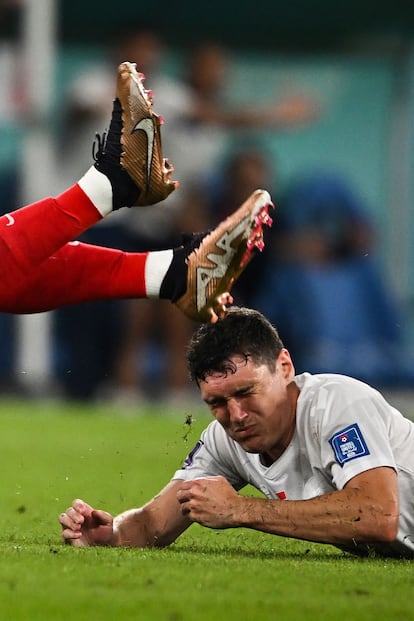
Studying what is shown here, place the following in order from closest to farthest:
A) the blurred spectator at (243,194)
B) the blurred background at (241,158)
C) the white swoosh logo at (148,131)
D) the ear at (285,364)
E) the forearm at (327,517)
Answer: the forearm at (327,517) → the ear at (285,364) → the white swoosh logo at (148,131) → the blurred background at (241,158) → the blurred spectator at (243,194)

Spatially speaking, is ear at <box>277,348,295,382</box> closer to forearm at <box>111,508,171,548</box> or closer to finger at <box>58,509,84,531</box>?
forearm at <box>111,508,171,548</box>

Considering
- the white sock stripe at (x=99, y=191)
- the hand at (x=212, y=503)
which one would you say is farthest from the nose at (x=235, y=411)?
the white sock stripe at (x=99, y=191)

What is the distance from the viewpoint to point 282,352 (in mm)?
5816

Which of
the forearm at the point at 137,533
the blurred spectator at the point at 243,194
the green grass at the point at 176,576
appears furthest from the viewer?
the blurred spectator at the point at 243,194

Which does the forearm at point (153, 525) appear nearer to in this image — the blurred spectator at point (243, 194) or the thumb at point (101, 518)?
the thumb at point (101, 518)

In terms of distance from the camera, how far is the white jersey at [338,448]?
216 inches

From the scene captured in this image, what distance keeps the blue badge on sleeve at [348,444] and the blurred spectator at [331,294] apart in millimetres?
8976

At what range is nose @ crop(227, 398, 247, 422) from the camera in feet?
18.4

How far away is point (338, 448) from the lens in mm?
5516

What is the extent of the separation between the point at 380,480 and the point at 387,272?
39.7 ft

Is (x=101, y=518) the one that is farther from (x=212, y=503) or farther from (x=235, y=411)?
(x=235, y=411)

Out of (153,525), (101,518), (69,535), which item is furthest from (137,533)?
(69,535)

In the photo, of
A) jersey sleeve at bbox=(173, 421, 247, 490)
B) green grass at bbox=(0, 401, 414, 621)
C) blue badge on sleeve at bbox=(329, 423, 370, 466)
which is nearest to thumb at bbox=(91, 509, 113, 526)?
green grass at bbox=(0, 401, 414, 621)

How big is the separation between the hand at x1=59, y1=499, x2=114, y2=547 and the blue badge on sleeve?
981mm
